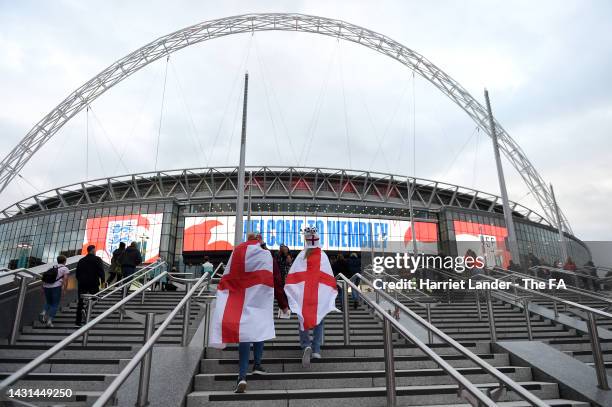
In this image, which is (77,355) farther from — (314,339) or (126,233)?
(126,233)

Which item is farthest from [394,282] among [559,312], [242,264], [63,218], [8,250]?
[8,250]

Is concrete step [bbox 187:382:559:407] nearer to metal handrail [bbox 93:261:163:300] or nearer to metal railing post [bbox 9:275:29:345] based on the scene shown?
metal railing post [bbox 9:275:29:345]

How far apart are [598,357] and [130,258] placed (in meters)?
12.2

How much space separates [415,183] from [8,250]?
56.4 meters

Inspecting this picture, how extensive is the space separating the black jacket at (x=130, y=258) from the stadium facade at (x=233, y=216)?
89.4 feet

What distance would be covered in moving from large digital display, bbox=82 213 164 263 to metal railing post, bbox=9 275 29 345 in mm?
39035

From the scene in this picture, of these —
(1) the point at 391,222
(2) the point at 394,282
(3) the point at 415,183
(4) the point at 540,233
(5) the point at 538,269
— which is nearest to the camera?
(2) the point at 394,282

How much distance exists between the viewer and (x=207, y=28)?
42062 mm

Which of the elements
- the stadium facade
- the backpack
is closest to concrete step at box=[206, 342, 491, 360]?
the backpack

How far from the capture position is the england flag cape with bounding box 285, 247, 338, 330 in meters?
5.81

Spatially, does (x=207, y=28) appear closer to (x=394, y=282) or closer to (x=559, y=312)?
(x=394, y=282)

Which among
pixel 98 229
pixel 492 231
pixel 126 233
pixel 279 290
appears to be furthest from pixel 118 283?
pixel 492 231

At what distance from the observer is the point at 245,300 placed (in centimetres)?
520

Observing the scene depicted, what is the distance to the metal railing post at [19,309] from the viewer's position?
7.79 metres
